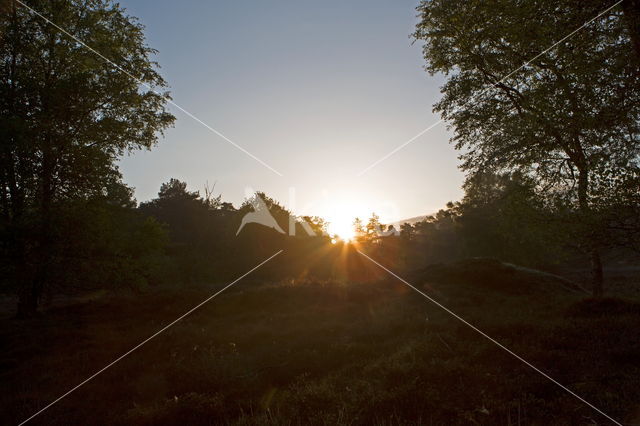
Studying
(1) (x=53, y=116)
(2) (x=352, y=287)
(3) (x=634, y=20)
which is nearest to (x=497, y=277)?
(2) (x=352, y=287)

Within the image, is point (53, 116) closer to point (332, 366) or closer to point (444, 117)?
point (332, 366)

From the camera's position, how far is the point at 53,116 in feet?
51.5

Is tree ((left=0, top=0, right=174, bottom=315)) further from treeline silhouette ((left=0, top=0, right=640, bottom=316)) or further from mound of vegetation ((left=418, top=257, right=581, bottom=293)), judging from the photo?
mound of vegetation ((left=418, top=257, right=581, bottom=293))

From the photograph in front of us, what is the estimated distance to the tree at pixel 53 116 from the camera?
47.7ft

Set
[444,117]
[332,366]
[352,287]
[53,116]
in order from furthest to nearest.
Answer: [352,287]
[444,117]
[53,116]
[332,366]

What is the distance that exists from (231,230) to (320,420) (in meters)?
54.4

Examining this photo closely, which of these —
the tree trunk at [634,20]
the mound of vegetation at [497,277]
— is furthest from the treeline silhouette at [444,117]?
the mound of vegetation at [497,277]

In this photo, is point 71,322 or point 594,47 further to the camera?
point 71,322

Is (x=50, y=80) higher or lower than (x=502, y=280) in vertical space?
higher

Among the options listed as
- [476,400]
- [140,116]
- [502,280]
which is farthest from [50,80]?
[502,280]

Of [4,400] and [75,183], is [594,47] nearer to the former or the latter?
[4,400]

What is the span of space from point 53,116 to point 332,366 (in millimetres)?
14566

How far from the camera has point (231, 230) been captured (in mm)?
59125

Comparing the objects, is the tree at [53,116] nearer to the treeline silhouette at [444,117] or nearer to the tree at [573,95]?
the treeline silhouette at [444,117]
